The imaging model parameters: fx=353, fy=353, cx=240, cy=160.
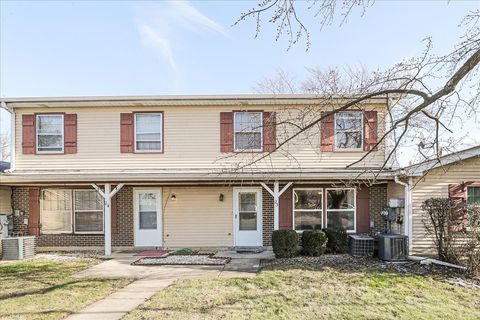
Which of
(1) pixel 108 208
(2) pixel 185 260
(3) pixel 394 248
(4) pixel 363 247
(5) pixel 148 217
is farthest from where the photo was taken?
(5) pixel 148 217

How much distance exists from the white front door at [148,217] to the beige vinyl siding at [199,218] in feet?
0.79

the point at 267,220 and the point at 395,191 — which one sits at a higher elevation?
the point at 395,191

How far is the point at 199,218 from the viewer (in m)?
12.1

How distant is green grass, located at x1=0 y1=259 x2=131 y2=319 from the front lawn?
128 centimetres

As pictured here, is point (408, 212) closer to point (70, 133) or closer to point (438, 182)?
point (438, 182)

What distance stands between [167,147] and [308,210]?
5.25m

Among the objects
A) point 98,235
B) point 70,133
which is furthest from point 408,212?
point 70,133

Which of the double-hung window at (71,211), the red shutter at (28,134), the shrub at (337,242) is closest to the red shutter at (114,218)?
the double-hung window at (71,211)

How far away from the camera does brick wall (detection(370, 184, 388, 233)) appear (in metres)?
11.8

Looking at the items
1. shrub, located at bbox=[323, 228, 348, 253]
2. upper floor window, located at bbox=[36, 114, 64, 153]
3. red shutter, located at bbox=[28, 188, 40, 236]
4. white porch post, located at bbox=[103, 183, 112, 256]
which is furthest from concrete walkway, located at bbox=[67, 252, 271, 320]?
upper floor window, located at bbox=[36, 114, 64, 153]

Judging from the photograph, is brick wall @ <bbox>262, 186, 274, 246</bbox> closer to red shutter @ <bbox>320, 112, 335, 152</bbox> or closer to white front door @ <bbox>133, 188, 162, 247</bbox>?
red shutter @ <bbox>320, 112, 335, 152</bbox>

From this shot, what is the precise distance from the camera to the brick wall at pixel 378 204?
11.8 m

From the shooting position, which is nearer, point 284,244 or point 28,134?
point 284,244

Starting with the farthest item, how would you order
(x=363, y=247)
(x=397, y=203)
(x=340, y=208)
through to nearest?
(x=340, y=208) < (x=397, y=203) < (x=363, y=247)
